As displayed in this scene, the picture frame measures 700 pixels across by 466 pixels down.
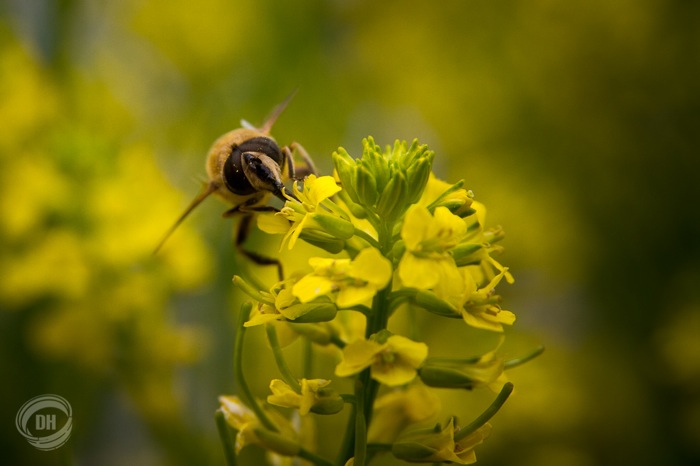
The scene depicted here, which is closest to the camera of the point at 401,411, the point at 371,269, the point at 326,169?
the point at 371,269

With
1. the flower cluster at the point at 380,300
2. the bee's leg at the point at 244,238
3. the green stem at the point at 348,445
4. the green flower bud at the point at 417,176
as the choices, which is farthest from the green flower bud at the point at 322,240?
the bee's leg at the point at 244,238

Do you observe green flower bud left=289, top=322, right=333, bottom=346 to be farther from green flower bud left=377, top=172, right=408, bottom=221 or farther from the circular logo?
the circular logo

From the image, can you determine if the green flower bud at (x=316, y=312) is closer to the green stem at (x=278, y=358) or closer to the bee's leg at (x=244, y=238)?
the green stem at (x=278, y=358)

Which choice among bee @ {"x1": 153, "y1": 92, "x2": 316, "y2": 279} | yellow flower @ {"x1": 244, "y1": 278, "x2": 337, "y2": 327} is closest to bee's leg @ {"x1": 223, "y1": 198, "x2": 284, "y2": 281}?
bee @ {"x1": 153, "y1": 92, "x2": 316, "y2": 279}

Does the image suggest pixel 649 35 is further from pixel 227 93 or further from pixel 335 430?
pixel 335 430

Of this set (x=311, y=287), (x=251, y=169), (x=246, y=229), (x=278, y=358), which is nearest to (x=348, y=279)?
(x=311, y=287)

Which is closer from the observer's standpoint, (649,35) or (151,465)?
(151,465)

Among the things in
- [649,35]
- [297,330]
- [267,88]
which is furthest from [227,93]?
[297,330]

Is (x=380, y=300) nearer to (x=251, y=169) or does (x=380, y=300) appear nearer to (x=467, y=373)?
(x=467, y=373)
